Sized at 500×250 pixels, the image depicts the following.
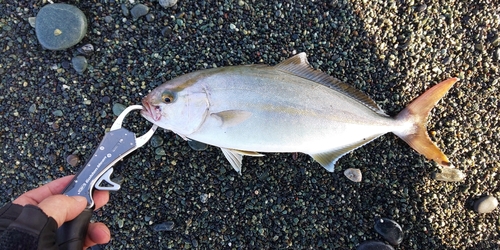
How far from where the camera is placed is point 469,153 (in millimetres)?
3045

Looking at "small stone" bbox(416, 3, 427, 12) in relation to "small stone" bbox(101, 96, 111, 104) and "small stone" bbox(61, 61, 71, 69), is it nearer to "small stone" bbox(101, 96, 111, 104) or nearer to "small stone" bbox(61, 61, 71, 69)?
"small stone" bbox(101, 96, 111, 104)

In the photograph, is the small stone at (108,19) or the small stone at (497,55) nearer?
the small stone at (108,19)

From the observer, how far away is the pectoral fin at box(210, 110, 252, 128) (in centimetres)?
249

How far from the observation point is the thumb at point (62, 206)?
6.33 ft

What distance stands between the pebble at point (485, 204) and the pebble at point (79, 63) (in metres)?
3.77

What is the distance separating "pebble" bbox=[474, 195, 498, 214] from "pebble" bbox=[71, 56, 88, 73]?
377 cm

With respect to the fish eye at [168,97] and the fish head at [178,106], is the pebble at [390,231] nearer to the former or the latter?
the fish head at [178,106]

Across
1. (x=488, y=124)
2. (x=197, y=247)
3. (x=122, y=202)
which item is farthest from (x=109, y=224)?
(x=488, y=124)

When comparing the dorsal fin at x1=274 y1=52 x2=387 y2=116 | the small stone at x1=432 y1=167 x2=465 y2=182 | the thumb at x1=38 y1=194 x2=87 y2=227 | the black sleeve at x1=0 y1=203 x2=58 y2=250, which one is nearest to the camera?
the black sleeve at x1=0 y1=203 x2=58 y2=250

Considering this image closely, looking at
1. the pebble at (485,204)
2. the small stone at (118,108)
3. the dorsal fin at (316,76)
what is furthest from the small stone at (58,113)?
the pebble at (485,204)

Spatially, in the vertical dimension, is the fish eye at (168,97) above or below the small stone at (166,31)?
below

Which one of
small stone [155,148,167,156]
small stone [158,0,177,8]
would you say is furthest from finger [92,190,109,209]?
small stone [158,0,177,8]

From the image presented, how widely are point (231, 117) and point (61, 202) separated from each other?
1.24m

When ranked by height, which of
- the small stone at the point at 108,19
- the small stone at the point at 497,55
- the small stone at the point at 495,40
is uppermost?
the small stone at the point at 495,40
